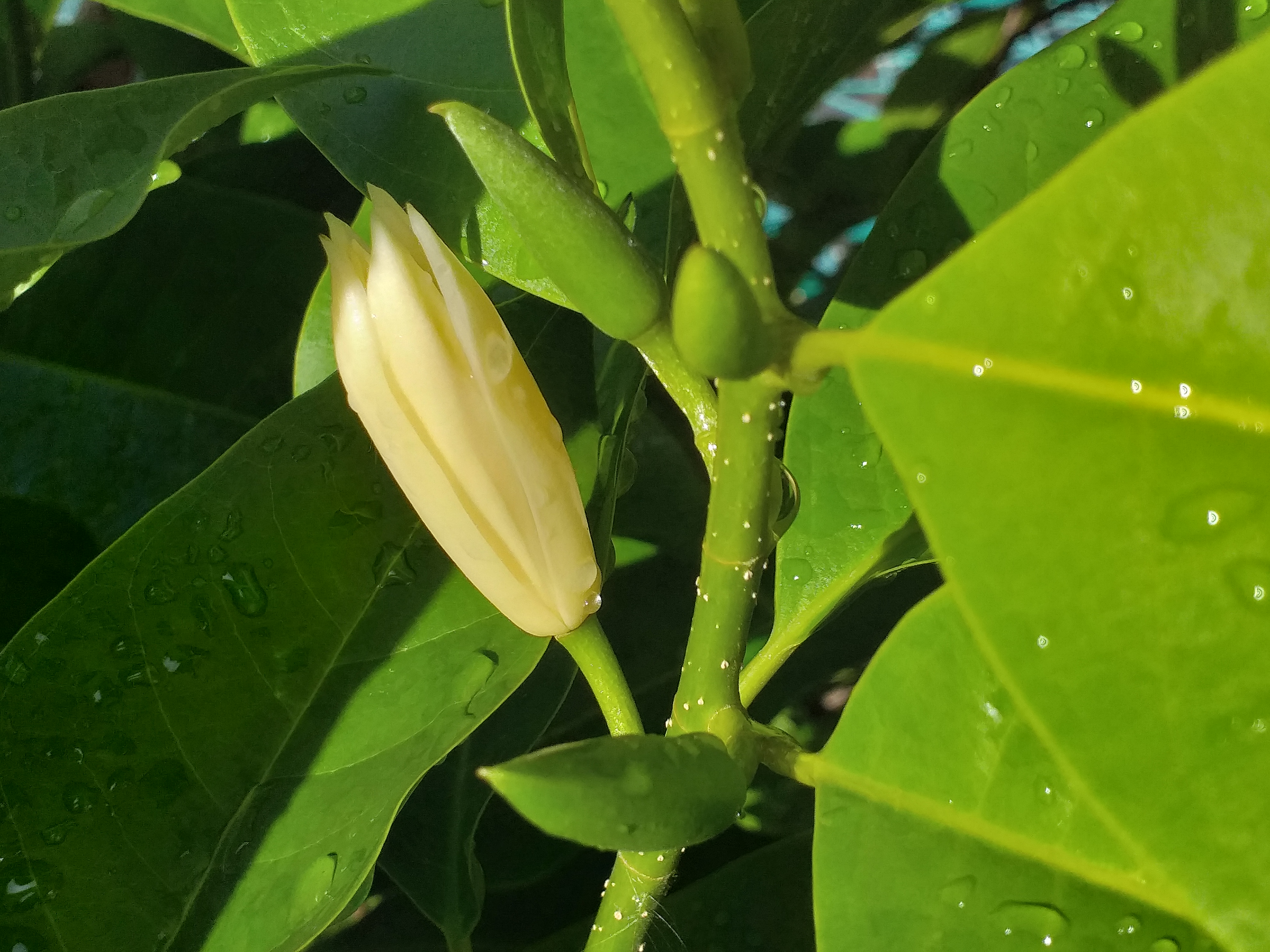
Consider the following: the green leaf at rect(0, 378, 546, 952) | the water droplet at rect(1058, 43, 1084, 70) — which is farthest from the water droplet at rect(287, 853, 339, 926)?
the water droplet at rect(1058, 43, 1084, 70)

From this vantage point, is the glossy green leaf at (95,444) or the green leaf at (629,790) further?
the glossy green leaf at (95,444)

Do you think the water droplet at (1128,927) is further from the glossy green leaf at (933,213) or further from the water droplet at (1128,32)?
the water droplet at (1128,32)

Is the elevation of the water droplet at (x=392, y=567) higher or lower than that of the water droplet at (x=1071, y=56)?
lower

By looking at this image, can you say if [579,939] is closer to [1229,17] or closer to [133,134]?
[133,134]

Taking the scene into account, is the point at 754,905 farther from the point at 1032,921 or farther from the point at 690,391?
the point at 690,391

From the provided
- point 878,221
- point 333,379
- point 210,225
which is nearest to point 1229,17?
point 878,221

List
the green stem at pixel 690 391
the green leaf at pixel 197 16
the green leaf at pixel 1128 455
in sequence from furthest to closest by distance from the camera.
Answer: the green leaf at pixel 197 16
the green stem at pixel 690 391
the green leaf at pixel 1128 455

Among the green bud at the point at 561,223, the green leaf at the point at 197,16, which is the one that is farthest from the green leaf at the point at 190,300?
the green bud at the point at 561,223
